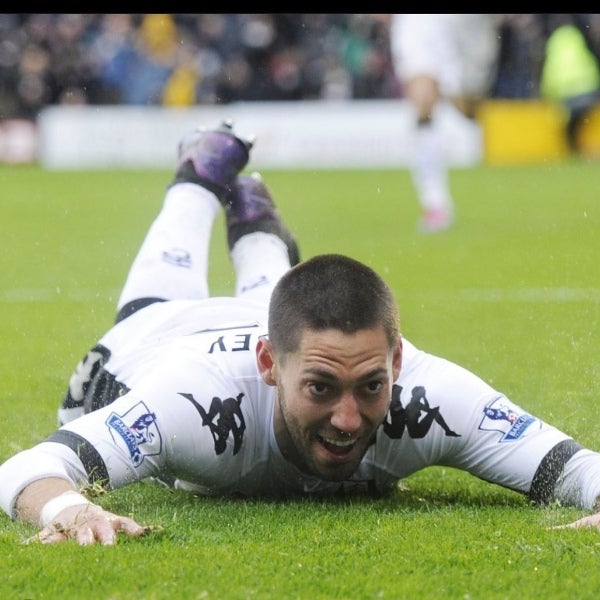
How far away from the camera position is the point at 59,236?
11672 mm

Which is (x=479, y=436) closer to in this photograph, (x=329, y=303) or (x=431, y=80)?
(x=329, y=303)

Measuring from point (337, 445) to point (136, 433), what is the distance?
0.53 m

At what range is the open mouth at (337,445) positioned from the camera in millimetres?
3729

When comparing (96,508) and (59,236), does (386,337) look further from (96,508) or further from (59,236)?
(59,236)

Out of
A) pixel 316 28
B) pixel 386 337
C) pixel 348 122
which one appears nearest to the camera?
pixel 386 337

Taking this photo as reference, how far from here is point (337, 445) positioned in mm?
3752

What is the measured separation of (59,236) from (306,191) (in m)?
4.97

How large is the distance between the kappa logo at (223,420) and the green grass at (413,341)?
19 cm

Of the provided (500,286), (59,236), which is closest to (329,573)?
(500,286)

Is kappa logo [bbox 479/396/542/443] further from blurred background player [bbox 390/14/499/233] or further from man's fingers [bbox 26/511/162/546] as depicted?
blurred background player [bbox 390/14/499/233]

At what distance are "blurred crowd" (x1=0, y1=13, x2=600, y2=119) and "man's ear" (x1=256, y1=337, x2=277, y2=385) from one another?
18681 mm

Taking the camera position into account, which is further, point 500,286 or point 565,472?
point 500,286

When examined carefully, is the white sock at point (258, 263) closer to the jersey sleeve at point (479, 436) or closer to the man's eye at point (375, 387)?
the jersey sleeve at point (479, 436)

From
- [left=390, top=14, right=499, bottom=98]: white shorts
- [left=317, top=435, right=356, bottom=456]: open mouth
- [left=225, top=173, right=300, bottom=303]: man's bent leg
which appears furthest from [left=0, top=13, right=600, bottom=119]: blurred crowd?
[left=317, top=435, right=356, bottom=456]: open mouth
